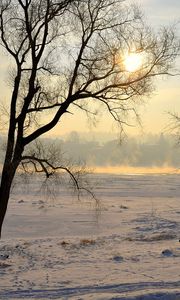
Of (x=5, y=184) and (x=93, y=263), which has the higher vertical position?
(x=5, y=184)

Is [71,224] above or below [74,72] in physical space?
below

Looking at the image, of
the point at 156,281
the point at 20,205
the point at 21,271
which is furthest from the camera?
the point at 20,205

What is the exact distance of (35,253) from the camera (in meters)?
17.8

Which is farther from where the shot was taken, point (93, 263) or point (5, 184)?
point (93, 263)

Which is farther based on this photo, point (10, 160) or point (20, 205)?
point (20, 205)

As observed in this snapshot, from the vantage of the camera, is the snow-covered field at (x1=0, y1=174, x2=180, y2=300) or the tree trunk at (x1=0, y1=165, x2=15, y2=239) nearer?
the snow-covered field at (x1=0, y1=174, x2=180, y2=300)

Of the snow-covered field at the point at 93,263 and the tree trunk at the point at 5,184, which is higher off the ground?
the tree trunk at the point at 5,184

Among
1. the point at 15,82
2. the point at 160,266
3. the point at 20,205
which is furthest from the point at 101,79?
the point at 20,205

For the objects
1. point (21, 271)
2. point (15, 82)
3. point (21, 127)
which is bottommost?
point (21, 271)

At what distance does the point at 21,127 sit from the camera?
584 inches

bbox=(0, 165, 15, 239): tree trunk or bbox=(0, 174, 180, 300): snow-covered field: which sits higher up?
bbox=(0, 165, 15, 239): tree trunk

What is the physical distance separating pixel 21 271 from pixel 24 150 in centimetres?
360

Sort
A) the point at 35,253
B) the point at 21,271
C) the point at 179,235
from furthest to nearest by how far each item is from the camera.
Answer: the point at 179,235 → the point at 35,253 → the point at 21,271

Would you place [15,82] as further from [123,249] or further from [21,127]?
[123,249]
